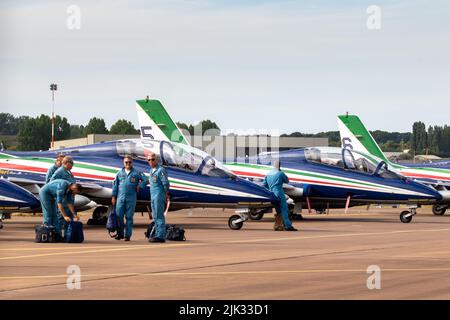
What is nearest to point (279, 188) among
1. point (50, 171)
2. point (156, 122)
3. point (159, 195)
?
point (159, 195)

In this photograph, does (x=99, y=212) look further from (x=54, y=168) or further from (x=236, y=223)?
(x=54, y=168)

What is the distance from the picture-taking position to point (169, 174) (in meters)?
29.0

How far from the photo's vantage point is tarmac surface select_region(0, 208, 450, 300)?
512 inches

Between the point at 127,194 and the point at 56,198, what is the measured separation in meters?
1.64

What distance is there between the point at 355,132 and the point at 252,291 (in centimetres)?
3970

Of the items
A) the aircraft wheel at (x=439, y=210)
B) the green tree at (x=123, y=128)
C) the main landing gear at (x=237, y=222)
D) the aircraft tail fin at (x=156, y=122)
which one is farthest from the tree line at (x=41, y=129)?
the main landing gear at (x=237, y=222)

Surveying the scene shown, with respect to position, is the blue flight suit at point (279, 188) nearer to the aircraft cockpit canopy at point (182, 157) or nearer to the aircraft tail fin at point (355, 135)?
the aircraft cockpit canopy at point (182, 157)

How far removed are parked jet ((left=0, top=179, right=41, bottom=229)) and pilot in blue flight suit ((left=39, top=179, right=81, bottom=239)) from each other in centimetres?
233

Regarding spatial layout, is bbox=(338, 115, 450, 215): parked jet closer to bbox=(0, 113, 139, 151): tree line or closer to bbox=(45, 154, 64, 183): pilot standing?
bbox=(45, 154, 64, 183): pilot standing

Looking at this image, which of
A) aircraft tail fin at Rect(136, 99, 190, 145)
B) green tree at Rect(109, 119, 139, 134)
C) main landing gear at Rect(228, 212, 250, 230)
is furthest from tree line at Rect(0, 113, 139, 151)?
main landing gear at Rect(228, 212, 250, 230)

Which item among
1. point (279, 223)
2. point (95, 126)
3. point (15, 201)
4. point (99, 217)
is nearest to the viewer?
point (15, 201)

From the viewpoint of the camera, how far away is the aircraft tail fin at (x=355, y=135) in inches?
2047
